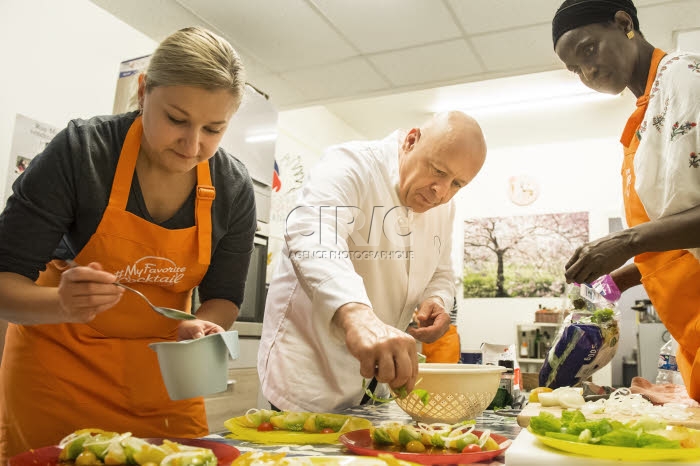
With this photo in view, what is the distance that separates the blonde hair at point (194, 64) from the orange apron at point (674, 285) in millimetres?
1062

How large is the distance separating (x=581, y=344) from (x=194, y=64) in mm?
1173

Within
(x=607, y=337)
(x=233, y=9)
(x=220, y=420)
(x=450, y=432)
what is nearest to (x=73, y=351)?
(x=450, y=432)

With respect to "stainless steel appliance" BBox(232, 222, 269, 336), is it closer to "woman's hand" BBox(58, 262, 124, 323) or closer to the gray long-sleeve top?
the gray long-sleeve top

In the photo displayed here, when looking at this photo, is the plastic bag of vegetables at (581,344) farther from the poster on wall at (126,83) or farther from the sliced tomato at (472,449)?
the poster on wall at (126,83)

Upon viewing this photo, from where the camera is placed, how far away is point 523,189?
21.1 feet

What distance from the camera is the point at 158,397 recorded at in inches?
48.3

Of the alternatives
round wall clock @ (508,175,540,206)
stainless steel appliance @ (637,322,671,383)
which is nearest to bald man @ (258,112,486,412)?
stainless steel appliance @ (637,322,671,383)

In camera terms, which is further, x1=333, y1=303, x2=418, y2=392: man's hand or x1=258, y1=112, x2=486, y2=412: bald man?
x1=258, y1=112, x2=486, y2=412: bald man

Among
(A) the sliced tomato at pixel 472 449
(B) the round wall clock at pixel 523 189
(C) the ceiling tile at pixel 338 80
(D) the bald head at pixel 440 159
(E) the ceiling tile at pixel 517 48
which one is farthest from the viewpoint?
(B) the round wall clock at pixel 523 189

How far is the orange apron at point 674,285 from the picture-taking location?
4.51ft

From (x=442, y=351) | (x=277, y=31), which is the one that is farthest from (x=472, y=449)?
(x=442, y=351)

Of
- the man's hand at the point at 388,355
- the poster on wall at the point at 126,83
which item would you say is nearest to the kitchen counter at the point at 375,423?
the man's hand at the point at 388,355

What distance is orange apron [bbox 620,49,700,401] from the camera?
1.37m

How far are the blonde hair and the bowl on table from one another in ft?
2.33
